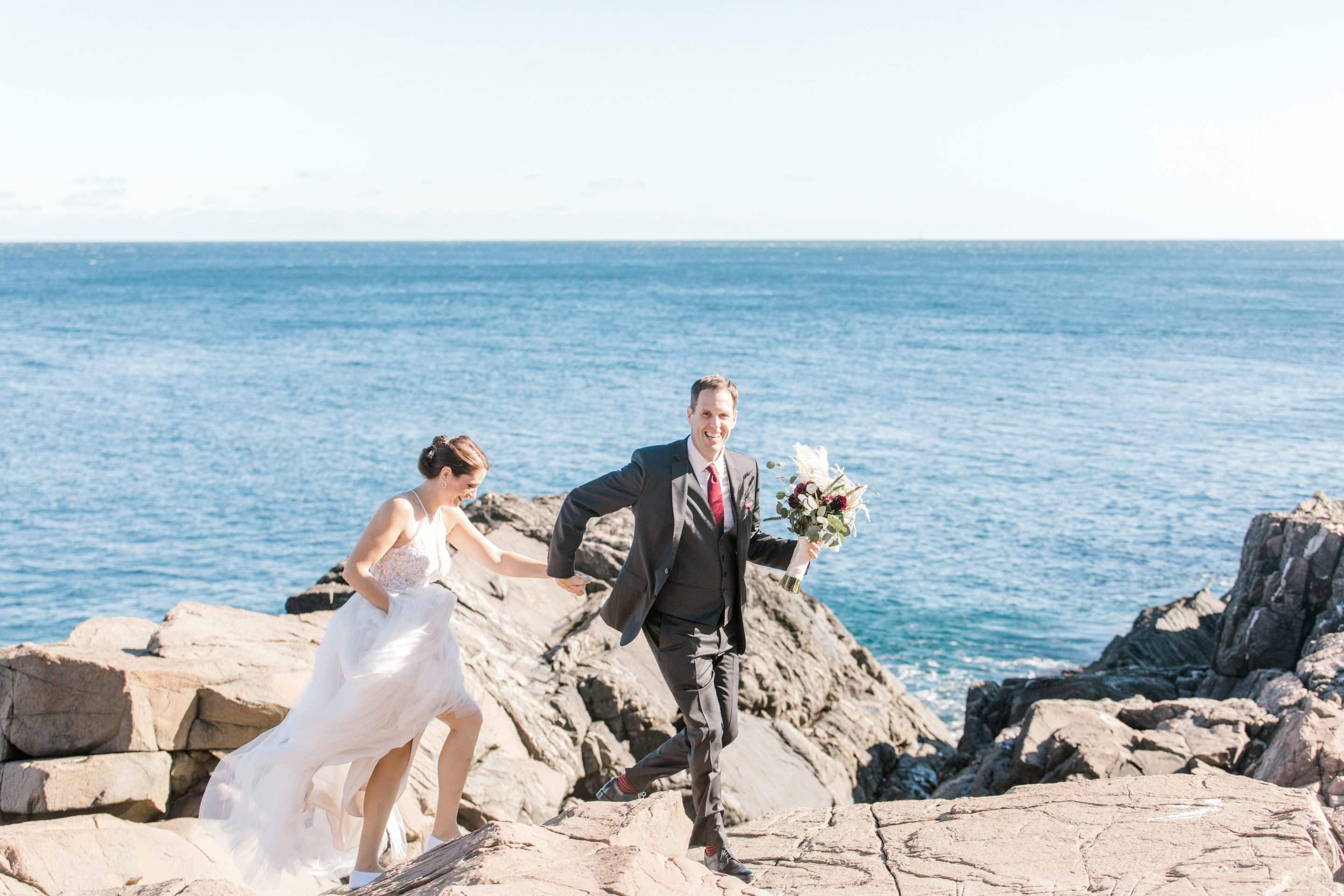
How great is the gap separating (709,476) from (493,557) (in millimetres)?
1420

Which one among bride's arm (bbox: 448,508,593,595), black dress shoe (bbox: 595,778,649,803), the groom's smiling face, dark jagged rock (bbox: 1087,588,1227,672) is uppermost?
the groom's smiling face

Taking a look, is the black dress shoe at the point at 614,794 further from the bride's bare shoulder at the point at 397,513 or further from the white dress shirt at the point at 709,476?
the bride's bare shoulder at the point at 397,513

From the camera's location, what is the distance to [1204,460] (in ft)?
99.3

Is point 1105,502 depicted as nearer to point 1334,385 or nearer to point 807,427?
point 807,427

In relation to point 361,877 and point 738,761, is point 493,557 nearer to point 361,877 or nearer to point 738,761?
point 361,877

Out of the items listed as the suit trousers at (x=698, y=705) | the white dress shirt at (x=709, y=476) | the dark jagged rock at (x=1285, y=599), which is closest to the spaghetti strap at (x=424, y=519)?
the suit trousers at (x=698, y=705)

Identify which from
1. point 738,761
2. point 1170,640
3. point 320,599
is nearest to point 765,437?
point 1170,640

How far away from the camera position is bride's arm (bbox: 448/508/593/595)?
6.18 m

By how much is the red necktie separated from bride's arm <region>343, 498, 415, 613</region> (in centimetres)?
167

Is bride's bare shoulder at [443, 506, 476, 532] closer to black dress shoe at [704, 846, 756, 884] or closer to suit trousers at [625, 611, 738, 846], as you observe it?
suit trousers at [625, 611, 738, 846]

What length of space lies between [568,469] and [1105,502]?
13.8 metres

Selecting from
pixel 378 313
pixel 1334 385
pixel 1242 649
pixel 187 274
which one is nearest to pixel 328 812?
pixel 1242 649

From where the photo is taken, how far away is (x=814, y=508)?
20.0 ft

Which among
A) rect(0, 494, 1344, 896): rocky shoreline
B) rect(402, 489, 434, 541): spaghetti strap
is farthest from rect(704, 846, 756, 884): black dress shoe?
rect(402, 489, 434, 541): spaghetti strap
